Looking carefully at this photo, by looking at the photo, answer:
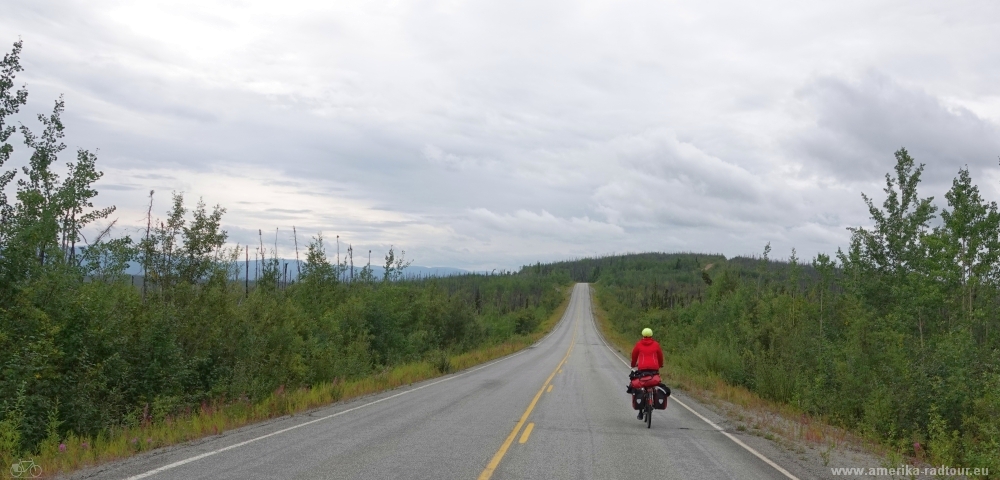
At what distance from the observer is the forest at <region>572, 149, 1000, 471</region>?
1072 centimetres

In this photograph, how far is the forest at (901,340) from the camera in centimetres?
1072

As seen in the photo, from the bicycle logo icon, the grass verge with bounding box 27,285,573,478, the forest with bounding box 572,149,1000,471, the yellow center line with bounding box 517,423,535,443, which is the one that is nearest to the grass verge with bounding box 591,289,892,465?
the forest with bounding box 572,149,1000,471

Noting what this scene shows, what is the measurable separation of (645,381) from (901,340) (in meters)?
7.17

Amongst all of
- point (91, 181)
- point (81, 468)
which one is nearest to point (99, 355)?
point (91, 181)

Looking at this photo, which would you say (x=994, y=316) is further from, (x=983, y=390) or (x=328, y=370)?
(x=328, y=370)

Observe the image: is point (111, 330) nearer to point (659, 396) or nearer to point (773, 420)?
point (659, 396)

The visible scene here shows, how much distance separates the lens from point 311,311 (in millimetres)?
31547

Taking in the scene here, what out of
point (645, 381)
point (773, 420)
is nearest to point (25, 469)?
point (645, 381)

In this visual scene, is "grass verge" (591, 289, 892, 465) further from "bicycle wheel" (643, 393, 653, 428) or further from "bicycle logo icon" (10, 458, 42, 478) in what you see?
"bicycle logo icon" (10, 458, 42, 478)

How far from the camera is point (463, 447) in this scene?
894cm

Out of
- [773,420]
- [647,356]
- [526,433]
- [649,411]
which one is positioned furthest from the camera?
[773,420]

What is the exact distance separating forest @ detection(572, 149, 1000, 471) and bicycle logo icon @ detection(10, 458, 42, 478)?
481 inches

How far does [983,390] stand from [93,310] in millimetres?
16770

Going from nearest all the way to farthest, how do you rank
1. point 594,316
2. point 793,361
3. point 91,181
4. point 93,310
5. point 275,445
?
point 275,445 < point 93,310 < point 91,181 < point 793,361 < point 594,316
